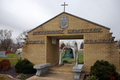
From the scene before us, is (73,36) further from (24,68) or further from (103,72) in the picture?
(24,68)

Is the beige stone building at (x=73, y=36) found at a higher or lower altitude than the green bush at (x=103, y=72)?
higher

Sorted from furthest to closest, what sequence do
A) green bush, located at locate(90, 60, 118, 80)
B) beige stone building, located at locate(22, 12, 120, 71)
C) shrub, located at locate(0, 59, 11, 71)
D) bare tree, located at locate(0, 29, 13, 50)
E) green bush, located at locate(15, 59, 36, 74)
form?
bare tree, located at locate(0, 29, 13, 50), shrub, located at locate(0, 59, 11, 71), green bush, located at locate(15, 59, 36, 74), beige stone building, located at locate(22, 12, 120, 71), green bush, located at locate(90, 60, 118, 80)

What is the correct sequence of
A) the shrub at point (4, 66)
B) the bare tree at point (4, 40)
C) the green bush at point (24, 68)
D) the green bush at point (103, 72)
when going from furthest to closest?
the bare tree at point (4, 40)
the shrub at point (4, 66)
the green bush at point (24, 68)
the green bush at point (103, 72)

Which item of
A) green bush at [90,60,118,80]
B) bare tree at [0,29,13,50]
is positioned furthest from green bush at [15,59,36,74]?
bare tree at [0,29,13,50]

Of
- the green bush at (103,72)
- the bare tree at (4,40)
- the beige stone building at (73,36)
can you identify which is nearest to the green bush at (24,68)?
the beige stone building at (73,36)

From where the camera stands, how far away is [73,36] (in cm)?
1083

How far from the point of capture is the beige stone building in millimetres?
9383

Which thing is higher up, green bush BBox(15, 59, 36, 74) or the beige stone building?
the beige stone building

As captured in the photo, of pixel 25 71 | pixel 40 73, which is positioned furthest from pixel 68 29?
pixel 25 71

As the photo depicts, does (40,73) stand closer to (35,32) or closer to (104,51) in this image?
(35,32)

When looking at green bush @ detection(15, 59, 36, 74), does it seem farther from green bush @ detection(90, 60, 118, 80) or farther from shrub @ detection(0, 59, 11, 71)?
green bush @ detection(90, 60, 118, 80)

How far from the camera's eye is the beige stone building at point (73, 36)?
369 inches

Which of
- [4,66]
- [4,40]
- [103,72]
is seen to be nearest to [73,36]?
[103,72]

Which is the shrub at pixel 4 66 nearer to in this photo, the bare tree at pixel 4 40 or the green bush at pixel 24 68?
the green bush at pixel 24 68
